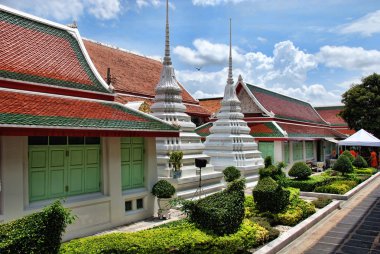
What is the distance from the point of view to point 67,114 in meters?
9.14

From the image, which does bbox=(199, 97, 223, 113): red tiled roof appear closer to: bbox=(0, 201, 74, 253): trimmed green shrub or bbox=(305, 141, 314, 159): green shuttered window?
bbox=(305, 141, 314, 159): green shuttered window

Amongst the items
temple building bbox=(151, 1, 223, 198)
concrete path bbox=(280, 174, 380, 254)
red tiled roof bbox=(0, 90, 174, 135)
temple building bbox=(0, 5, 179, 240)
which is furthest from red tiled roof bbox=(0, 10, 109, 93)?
concrete path bbox=(280, 174, 380, 254)

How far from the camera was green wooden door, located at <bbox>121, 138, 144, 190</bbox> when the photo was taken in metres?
11.2

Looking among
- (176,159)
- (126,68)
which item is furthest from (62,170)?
(126,68)

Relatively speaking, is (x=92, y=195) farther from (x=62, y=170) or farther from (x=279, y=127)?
(x=279, y=127)

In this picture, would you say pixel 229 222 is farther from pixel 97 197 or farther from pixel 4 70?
pixel 4 70

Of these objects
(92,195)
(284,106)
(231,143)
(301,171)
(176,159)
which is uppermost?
(284,106)

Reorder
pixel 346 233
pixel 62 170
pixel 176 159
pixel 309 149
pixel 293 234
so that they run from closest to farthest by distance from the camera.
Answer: pixel 293 234, pixel 62 170, pixel 346 233, pixel 176 159, pixel 309 149

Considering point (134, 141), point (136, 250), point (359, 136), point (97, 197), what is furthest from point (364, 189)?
point (136, 250)

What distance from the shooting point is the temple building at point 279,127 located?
24.1m

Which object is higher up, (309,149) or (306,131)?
(306,131)

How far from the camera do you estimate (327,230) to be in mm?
10367

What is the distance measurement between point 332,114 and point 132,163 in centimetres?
3554

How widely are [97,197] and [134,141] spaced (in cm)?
224
